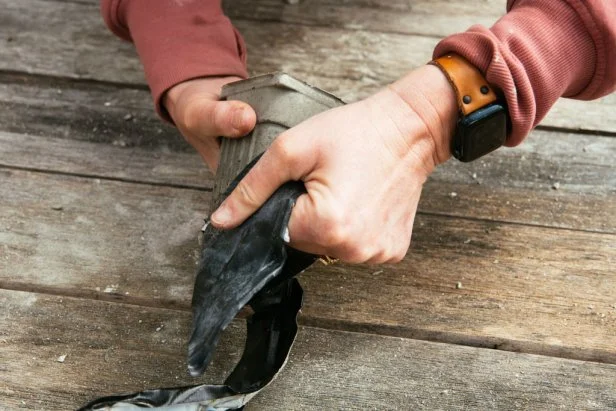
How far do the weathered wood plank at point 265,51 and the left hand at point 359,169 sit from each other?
0.44 metres

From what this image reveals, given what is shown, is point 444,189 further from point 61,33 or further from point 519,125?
point 61,33

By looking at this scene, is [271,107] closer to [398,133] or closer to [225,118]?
[225,118]

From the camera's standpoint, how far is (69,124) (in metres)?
1.21

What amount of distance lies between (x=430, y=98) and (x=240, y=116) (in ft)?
0.80

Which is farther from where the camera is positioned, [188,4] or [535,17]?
[188,4]

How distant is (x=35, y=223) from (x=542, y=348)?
801 mm

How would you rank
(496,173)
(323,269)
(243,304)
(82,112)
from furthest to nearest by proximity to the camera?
1. (82,112)
2. (496,173)
3. (323,269)
4. (243,304)

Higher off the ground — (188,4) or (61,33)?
(188,4)

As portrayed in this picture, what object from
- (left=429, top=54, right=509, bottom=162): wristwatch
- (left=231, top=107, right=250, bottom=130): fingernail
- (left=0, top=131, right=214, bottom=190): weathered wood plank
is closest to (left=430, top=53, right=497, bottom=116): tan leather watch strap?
(left=429, top=54, right=509, bottom=162): wristwatch

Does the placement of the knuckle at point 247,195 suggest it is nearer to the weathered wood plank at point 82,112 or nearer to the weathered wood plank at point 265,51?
the weathered wood plank at point 82,112

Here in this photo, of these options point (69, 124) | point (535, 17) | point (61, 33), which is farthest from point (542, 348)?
point (61, 33)

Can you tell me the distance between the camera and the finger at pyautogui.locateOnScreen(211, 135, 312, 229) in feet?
2.50

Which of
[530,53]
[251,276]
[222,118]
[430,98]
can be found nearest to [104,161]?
[222,118]

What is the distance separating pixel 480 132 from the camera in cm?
81
